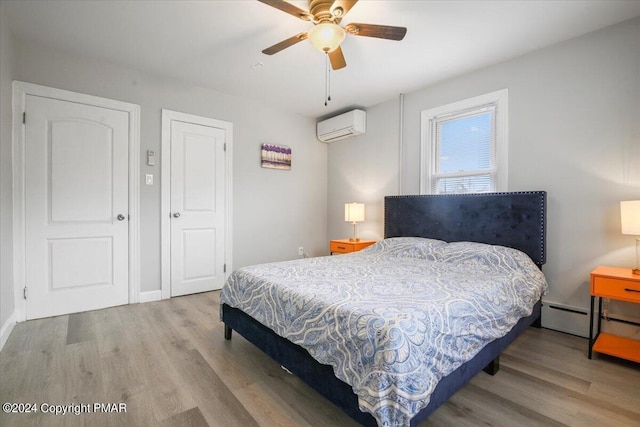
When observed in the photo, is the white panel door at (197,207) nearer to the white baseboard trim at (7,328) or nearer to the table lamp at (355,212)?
the white baseboard trim at (7,328)

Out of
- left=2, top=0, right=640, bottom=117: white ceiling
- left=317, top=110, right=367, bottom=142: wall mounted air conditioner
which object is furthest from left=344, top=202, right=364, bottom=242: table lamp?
left=2, top=0, right=640, bottom=117: white ceiling

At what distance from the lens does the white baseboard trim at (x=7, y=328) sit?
7.32 ft

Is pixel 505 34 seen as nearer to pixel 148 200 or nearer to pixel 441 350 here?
pixel 441 350

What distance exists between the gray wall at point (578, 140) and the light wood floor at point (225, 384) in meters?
0.74

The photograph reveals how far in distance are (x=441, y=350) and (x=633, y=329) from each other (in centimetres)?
216

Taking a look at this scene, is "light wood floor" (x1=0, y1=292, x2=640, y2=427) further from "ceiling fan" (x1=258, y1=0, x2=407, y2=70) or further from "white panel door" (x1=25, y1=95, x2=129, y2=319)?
"ceiling fan" (x1=258, y1=0, x2=407, y2=70)

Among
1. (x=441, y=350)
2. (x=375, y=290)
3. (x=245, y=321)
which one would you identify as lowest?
(x=245, y=321)

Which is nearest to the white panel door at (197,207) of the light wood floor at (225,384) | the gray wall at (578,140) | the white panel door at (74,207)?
the white panel door at (74,207)

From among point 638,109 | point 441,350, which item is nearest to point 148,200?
point 441,350

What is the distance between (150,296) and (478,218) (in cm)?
359

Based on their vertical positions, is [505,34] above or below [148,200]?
above

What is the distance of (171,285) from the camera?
3506 mm

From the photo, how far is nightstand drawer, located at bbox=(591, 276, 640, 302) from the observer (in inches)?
77.9

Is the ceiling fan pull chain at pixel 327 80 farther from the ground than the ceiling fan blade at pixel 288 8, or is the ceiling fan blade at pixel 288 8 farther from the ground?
the ceiling fan pull chain at pixel 327 80
